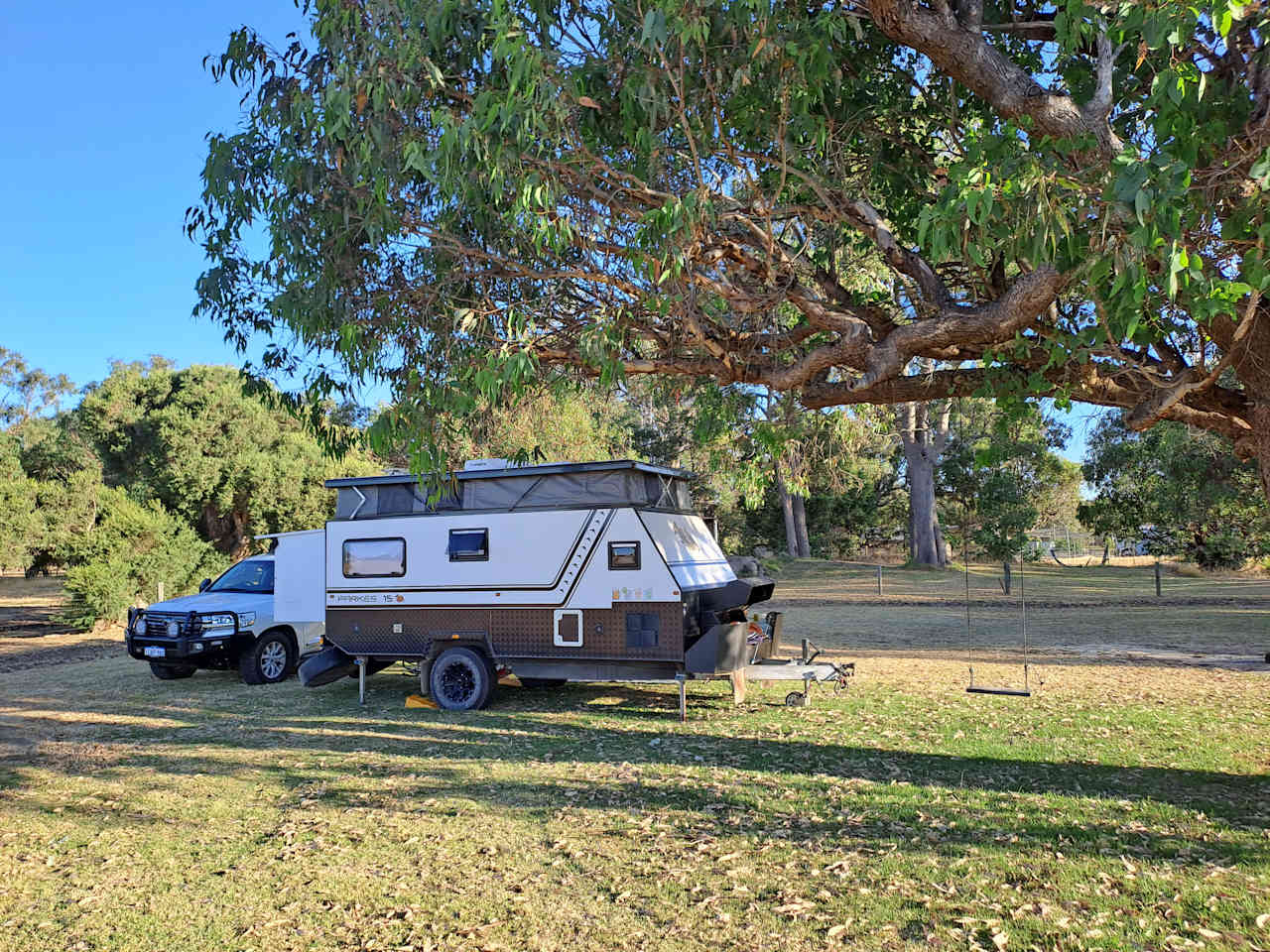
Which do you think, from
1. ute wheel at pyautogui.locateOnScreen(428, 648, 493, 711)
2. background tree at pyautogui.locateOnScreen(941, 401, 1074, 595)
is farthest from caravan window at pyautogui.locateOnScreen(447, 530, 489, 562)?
background tree at pyautogui.locateOnScreen(941, 401, 1074, 595)

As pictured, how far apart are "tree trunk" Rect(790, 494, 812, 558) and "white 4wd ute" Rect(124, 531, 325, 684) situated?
30.7 m

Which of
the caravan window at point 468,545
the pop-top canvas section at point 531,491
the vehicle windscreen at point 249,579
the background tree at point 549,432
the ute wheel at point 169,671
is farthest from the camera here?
the vehicle windscreen at point 249,579

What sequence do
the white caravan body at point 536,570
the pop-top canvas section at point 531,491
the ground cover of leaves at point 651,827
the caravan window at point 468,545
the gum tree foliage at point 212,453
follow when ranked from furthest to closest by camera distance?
1. the gum tree foliage at point 212,453
2. the caravan window at point 468,545
3. the pop-top canvas section at point 531,491
4. the white caravan body at point 536,570
5. the ground cover of leaves at point 651,827

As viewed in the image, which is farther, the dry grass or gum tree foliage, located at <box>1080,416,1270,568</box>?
gum tree foliage, located at <box>1080,416,1270,568</box>

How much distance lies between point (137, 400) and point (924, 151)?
26999 mm

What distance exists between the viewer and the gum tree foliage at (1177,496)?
96.0 feet

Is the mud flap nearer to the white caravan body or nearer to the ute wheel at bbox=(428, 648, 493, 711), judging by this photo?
the white caravan body

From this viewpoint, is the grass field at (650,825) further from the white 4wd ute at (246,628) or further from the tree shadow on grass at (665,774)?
the white 4wd ute at (246,628)

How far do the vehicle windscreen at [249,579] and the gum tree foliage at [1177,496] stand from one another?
2401 centimetres

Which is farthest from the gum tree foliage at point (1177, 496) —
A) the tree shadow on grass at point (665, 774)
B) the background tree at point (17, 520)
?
the background tree at point (17, 520)

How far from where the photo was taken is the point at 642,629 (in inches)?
392

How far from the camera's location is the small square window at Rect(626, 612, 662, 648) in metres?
9.88

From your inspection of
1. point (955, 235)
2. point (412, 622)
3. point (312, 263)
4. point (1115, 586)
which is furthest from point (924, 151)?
point (1115, 586)

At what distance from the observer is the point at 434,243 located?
775 cm
